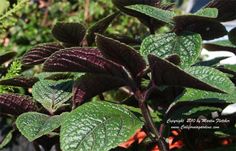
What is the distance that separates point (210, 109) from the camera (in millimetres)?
898

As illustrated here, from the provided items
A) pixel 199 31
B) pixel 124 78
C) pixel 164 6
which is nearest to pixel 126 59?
pixel 124 78

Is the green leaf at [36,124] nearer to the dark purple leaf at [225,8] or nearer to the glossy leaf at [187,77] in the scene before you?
the glossy leaf at [187,77]

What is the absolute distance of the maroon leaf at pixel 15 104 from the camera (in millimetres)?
899

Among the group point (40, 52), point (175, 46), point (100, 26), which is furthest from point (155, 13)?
point (40, 52)

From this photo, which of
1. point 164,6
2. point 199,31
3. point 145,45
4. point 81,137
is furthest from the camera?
point 164,6

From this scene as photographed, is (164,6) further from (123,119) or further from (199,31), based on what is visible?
(123,119)

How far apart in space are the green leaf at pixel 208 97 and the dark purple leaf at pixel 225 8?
185 mm

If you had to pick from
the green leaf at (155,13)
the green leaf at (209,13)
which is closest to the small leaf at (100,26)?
the green leaf at (155,13)

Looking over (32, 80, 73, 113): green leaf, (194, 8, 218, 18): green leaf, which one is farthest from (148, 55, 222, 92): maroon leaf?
(32, 80, 73, 113): green leaf

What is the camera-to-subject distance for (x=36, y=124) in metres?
0.81

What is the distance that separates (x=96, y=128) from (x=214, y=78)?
0.66 feet

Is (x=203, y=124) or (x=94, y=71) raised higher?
(x=94, y=71)

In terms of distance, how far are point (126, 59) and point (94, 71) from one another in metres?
0.06

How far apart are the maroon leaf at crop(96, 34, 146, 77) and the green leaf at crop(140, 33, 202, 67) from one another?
0.18 feet
